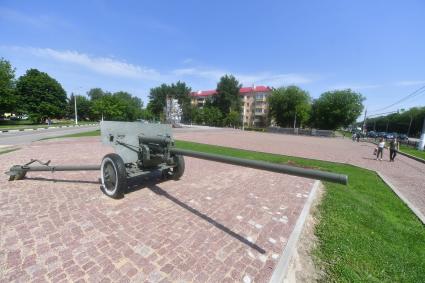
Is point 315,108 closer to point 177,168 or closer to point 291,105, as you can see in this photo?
point 291,105

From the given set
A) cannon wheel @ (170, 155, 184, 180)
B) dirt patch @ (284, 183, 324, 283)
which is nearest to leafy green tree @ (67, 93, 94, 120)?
cannon wheel @ (170, 155, 184, 180)

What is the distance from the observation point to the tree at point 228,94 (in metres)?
74.1

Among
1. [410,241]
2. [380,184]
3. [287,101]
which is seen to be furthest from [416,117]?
[410,241]

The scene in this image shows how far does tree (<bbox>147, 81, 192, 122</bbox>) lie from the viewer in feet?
269

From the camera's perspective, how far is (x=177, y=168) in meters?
5.66

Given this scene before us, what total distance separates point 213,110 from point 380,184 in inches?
2644

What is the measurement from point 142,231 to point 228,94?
2888 inches

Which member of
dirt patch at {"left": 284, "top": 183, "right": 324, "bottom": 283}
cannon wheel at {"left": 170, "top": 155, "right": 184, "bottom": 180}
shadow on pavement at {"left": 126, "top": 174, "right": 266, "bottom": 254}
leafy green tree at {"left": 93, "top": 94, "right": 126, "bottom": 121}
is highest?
leafy green tree at {"left": 93, "top": 94, "right": 126, "bottom": 121}

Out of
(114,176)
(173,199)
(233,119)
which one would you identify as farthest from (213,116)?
(114,176)

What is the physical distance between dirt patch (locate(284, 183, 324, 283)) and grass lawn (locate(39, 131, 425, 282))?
96 millimetres

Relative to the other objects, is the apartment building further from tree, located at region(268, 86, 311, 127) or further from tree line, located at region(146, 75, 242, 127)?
tree, located at region(268, 86, 311, 127)

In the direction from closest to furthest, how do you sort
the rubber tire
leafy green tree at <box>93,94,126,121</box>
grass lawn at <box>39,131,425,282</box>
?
grass lawn at <box>39,131,425,282</box>, the rubber tire, leafy green tree at <box>93,94,126,121</box>

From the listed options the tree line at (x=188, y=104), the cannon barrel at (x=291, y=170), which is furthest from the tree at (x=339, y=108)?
the cannon barrel at (x=291, y=170)

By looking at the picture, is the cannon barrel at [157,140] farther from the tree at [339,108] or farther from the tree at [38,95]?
the tree at [339,108]
